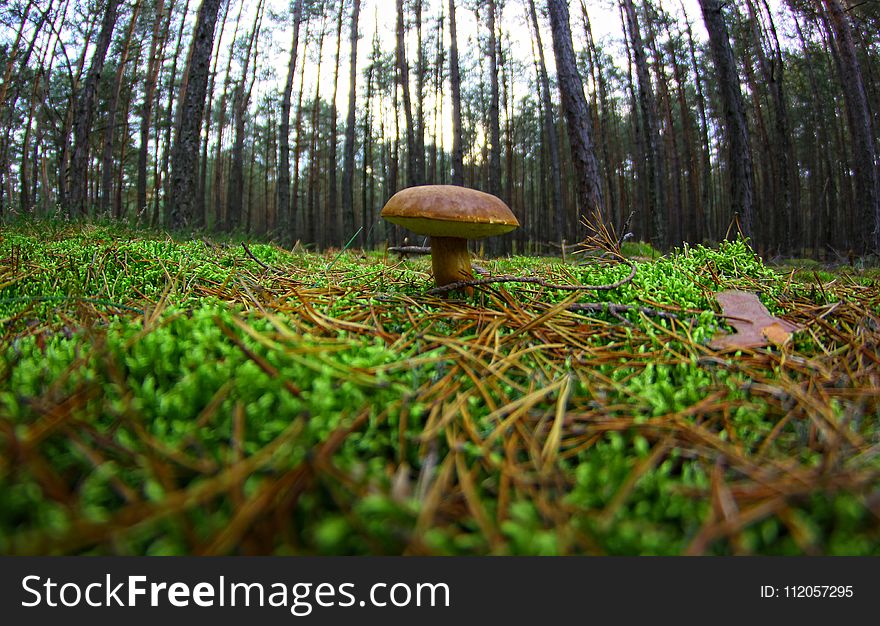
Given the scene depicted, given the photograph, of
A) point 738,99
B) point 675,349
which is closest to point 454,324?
point 675,349

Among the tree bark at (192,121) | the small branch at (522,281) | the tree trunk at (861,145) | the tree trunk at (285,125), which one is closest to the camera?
the small branch at (522,281)

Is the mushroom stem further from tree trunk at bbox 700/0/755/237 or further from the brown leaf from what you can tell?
tree trunk at bbox 700/0/755/237

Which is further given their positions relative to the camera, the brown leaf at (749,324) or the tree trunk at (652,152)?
the tree trunk at (652,152)

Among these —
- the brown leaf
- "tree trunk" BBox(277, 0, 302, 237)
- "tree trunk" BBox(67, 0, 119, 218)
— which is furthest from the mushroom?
"tree trunk" BBox(277, 0, 302, 237)

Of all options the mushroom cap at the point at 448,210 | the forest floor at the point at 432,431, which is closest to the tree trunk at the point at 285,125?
the mushroom cap at the point at 448,210

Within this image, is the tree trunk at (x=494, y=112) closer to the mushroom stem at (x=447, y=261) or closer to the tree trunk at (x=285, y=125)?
the tree trunk at (x=285, y=125)

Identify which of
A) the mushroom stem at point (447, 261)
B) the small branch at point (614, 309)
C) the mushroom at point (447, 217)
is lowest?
the small branch at point (614, 309)

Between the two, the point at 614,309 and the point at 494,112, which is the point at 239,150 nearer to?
the point at 494,112
